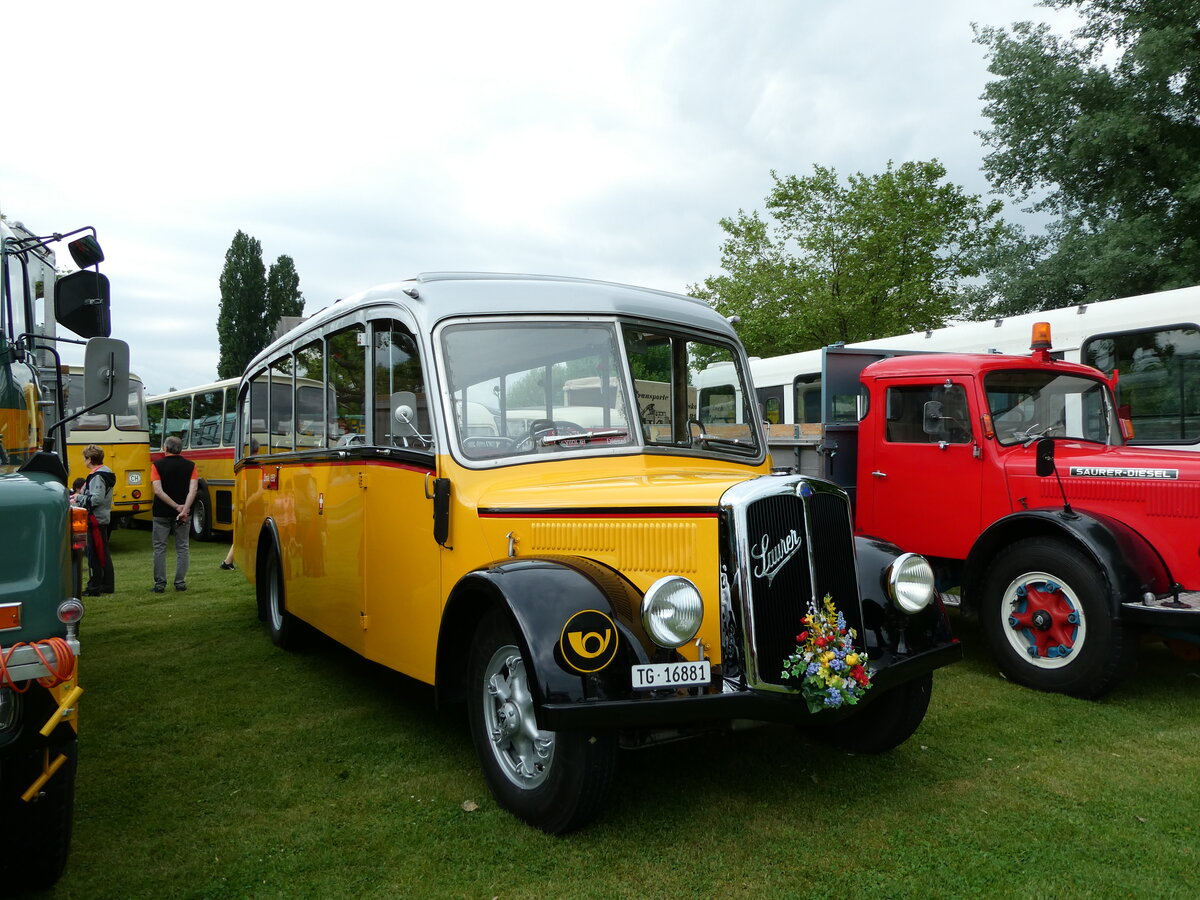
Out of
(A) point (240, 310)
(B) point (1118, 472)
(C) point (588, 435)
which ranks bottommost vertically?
(B) point (1118, 472)

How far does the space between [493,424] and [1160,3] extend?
17591 mm

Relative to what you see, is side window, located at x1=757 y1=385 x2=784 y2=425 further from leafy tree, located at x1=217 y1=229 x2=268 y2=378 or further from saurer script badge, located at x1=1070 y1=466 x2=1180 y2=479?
leafy tree, located at x1=217 y1=229 x2=268 y2=378

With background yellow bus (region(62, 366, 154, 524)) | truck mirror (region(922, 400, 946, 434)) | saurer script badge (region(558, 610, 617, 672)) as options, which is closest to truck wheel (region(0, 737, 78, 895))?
saurer script badge (region(558, 610, 617, 672))

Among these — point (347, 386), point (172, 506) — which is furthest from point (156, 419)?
point (347, 386)

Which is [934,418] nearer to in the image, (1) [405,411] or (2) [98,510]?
(1) [405,411]

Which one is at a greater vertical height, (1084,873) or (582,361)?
(582,361)

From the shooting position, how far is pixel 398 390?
473 cm

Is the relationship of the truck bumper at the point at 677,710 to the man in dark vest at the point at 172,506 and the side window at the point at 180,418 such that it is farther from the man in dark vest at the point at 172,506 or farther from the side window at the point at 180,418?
the side window at the point at 180,418

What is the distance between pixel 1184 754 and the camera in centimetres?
453

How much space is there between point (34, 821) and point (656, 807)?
2.27 m

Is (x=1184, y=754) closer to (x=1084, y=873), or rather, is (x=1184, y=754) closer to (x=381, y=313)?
(x=1084, y=873)

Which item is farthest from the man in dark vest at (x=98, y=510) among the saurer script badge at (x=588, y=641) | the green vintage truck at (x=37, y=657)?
the saurer script badge at (x=588, y=641)

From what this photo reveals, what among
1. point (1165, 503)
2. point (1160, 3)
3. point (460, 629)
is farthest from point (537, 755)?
point (1160, 3)

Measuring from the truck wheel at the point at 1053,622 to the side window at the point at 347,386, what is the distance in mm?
4125
